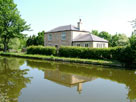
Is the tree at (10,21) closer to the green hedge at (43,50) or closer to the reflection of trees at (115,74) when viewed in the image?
the green hedge at (43,50)

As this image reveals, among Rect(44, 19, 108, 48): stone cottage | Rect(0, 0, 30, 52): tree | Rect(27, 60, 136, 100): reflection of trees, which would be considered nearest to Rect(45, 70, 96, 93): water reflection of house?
Rect(27, 60, 136, 100): reflection of trees

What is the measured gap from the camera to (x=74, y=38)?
32.6 meters

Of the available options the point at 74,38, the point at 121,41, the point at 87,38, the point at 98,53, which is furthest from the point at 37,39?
the point at 98,53

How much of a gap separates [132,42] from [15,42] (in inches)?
1451

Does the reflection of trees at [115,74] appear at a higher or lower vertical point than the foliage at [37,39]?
lower

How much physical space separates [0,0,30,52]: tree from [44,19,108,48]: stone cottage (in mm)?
8032

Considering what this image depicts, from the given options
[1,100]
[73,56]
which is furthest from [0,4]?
[1,100]

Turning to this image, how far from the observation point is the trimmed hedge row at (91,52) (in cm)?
1973

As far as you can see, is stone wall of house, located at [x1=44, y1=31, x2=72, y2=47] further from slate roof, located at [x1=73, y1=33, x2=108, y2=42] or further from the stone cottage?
slate roof, located at [x1=73, y1=33, x2=108, y2=42]

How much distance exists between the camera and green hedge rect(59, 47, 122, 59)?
19.8 m

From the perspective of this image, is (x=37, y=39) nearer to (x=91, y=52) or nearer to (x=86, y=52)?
(x=86, y=52)

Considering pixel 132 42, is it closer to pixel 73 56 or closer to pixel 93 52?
pixel 93 52

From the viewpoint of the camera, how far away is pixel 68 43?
3288 centimetres

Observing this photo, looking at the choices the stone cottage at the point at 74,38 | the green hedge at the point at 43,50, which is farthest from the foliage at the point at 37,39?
the green hedge at the point at 43,50
